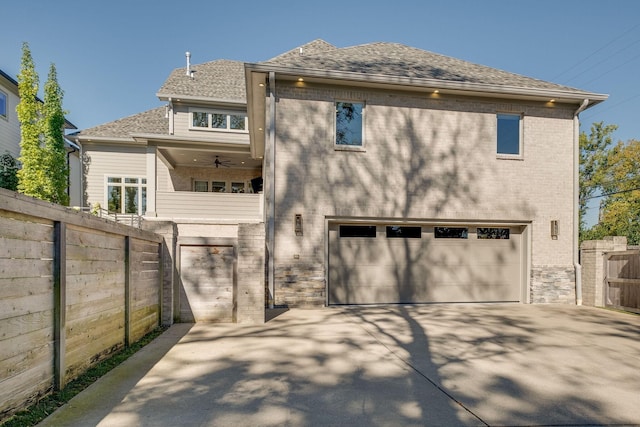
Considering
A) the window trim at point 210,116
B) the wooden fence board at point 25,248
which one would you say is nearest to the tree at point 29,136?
the window trim at point 210,116

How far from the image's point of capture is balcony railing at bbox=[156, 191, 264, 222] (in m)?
11.5

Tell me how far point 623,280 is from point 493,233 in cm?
322

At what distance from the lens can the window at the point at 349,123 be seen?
10203mm

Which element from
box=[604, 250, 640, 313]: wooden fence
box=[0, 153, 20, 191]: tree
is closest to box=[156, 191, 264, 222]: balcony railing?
box=[0, 153, 20, 191]: tree

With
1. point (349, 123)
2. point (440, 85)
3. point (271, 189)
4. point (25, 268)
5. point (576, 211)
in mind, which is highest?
point (440, 85)

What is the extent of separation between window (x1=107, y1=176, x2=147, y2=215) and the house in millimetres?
6436

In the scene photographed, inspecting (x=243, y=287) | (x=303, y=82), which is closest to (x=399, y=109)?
(x=303, y=82)

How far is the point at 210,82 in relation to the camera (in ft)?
58.9

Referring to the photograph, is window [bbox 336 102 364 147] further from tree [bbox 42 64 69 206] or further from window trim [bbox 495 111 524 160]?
tree [bbox 42 64 69 206]

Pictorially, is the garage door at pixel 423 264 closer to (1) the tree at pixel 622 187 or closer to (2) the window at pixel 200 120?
(2) the window at pixel 200 120

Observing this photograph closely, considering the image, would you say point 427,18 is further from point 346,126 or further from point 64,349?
point 64,349

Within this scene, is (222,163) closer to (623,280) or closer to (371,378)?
(371,378)

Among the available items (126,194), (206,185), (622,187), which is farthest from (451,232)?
(622,187)

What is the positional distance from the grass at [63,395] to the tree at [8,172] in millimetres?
15335
